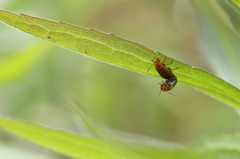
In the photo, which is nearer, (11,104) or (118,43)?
(118,43)

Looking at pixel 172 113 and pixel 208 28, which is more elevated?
pixel 172 113

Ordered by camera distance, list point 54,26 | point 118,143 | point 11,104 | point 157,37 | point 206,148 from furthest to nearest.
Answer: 1. point 157,37
2. point 11,104
3. point 118,143
4. point 206,148
5. point 54,26

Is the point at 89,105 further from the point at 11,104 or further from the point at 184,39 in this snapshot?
the point at 184,39

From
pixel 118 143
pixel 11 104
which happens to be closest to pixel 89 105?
pixel 11 104

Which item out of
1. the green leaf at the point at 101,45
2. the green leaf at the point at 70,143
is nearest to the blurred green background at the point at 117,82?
the green leaf at the point at 70,143

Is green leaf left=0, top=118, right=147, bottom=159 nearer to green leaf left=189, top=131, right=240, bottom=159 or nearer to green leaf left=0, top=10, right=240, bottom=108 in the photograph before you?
green leaf left=189, top=131, right=240, bottom=159

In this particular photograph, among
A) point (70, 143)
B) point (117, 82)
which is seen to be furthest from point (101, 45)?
point (117, 82)

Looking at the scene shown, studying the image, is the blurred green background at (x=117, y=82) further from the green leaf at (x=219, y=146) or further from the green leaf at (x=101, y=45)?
the green leaf at (x=101, y=45)

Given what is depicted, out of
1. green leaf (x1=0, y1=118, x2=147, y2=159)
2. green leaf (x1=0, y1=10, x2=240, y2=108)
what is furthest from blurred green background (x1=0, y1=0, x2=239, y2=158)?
green leaf (x1=0, y1=10, x2=240, y2=108)
